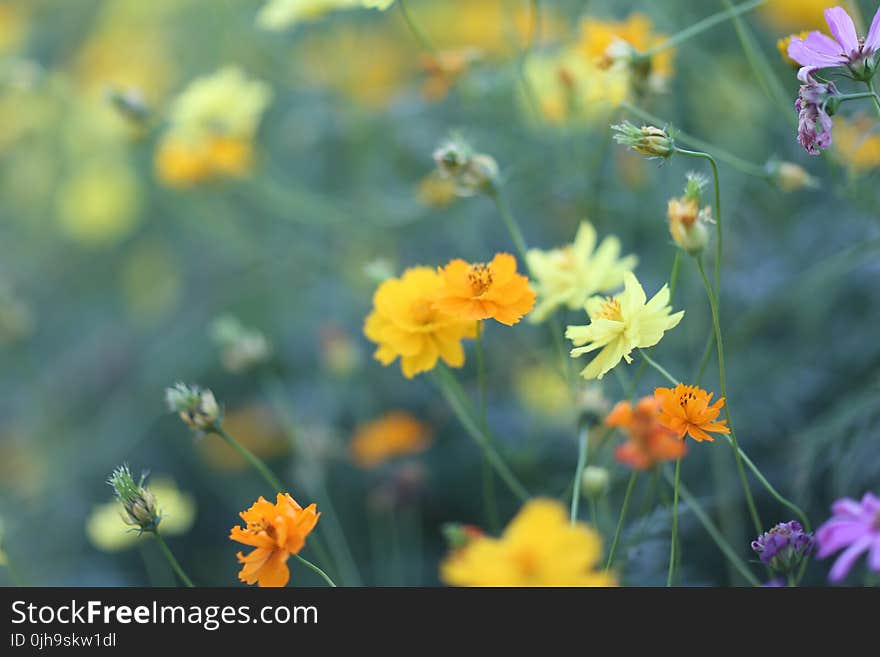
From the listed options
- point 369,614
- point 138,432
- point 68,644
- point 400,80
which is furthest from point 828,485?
point 400,80

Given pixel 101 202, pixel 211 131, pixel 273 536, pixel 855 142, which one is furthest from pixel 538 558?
pixel 101 202

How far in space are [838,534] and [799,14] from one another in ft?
2.79

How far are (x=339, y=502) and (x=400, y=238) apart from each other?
42 cm

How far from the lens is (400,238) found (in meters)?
1.39

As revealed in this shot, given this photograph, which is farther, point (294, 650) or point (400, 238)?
point (400, 238)

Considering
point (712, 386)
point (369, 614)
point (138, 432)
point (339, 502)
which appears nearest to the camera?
point (369, 614)

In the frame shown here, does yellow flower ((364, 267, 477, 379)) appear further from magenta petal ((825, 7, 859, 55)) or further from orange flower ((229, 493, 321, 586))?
magenta petal ((825, 7, 859, 55))

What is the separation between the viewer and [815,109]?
565mm

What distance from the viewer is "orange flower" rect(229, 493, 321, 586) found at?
53 centimetres

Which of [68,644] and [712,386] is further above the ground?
[712,386]

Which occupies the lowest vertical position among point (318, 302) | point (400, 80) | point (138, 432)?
point (138, 432)

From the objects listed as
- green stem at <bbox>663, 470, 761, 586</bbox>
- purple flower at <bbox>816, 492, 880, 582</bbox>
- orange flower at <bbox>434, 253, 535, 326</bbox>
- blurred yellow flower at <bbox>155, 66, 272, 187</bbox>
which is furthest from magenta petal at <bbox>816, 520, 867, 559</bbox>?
blurred yellow flower at <bbox>155, 66, 272, 187</bbox>

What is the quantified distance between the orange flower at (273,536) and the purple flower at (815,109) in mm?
391

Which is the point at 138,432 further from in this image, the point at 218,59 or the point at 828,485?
the point at 828,485
